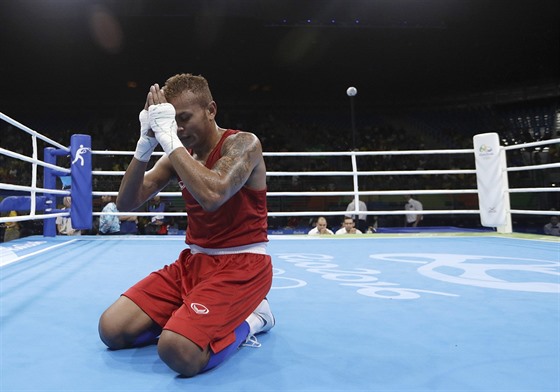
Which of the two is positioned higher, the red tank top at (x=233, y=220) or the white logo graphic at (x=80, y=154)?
the white logo graphic at (x=80, y=154)

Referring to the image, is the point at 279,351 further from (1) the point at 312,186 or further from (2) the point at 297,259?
(1) the point at 312,186

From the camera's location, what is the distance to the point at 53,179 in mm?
3922

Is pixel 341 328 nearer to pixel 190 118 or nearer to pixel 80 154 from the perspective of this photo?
pixel 190 118

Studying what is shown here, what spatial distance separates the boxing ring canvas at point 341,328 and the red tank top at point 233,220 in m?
0.33

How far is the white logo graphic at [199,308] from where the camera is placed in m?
1.10

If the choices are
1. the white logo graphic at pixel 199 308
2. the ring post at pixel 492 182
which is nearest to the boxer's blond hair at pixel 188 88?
the white logo graphic at pixel 199 308

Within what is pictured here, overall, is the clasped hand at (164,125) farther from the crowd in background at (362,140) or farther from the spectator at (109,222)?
the crowd in background at (362,140)

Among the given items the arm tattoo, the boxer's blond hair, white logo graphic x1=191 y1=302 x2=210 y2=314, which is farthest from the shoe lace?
the boxer's blond hair

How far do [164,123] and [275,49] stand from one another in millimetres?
11195

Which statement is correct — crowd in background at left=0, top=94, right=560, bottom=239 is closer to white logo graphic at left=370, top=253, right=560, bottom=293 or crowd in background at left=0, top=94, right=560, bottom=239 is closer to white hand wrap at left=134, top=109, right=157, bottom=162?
white logo graphic at left=370, top=253, right=560, bottom=293

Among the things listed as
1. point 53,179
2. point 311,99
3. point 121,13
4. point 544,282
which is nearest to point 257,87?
point 311,99

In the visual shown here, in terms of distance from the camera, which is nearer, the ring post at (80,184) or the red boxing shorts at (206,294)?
the red boxing shorts at (206,294)

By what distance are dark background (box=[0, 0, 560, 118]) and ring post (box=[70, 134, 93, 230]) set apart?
570 centimetres

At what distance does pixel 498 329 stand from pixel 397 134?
43.2ft
